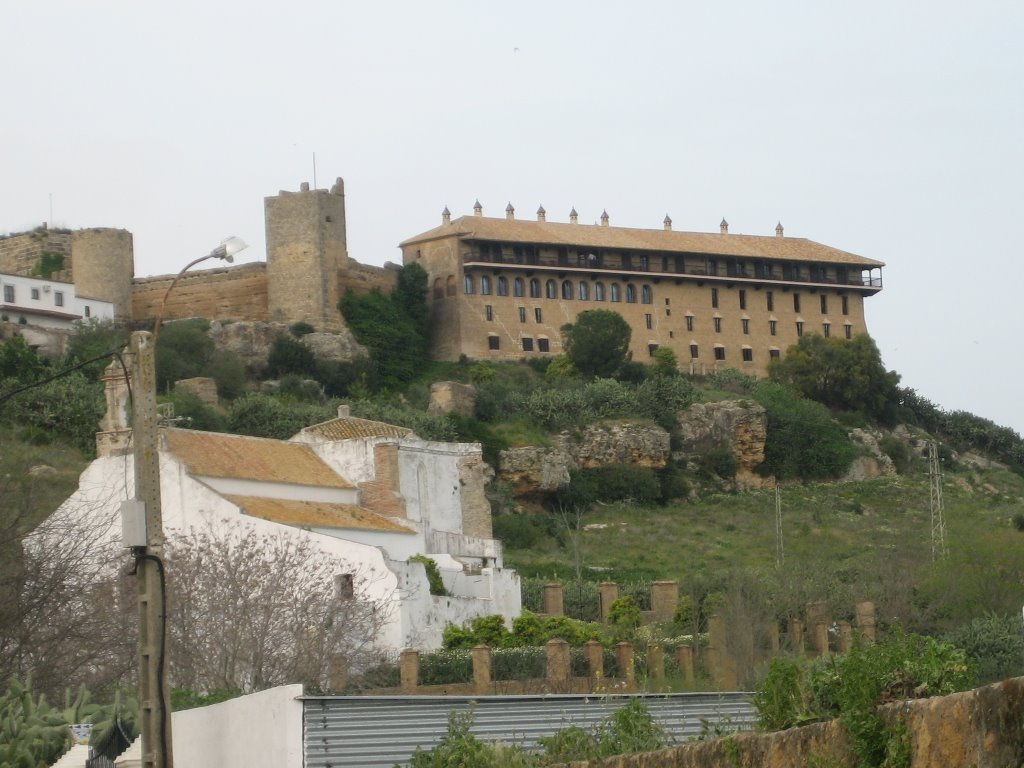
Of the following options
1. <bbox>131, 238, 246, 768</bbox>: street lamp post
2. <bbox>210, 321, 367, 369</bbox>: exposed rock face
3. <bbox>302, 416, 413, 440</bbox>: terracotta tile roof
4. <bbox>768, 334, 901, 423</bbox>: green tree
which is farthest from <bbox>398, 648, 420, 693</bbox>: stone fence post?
<bbox>768, 334, 901, 423</bbox>: green tree

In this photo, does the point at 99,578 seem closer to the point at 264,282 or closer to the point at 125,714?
the point at 125,714

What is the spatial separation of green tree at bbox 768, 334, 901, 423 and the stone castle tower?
1928cm

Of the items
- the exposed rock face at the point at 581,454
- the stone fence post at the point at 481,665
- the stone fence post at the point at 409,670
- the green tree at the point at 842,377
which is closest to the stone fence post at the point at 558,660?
the stone fence post at the point at 481,665

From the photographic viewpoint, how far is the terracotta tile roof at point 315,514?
4194 centimetres

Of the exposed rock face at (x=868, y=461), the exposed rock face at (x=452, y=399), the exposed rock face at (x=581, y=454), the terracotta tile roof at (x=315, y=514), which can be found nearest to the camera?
the terracotta tile roof at (x=315, y=514)

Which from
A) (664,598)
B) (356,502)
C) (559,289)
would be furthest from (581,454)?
(664,598)

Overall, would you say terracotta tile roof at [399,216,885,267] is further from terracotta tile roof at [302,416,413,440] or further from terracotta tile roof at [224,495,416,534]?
terracotta tile roof at [224,495,416,534]

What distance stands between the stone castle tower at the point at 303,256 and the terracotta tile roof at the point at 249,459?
29.9m

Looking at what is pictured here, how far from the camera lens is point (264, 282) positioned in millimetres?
80688

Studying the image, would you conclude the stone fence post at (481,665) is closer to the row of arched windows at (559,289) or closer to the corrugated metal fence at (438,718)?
the corrugated metal fence at (438,718)

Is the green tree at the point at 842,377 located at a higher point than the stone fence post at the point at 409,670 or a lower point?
higher

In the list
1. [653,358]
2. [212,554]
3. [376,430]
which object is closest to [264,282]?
[653,358]

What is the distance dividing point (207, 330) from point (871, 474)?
2641cm

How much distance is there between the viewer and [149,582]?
14102 mm
